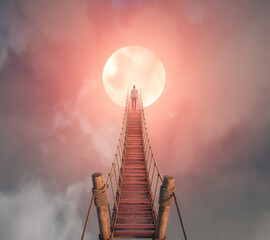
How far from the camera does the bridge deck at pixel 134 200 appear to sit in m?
2.94

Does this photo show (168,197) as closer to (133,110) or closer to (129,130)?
(129,130)

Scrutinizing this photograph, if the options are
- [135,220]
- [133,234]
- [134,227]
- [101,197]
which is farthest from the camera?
[135,220]

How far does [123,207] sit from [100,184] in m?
1.85

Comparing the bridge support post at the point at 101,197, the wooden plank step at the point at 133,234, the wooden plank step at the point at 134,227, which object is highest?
the bridge support post at the point at 101,197

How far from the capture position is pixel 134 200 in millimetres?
3639

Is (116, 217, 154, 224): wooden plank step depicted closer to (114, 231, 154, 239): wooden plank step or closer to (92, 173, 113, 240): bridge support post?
(114, 231, 154, 239): wooden plank step

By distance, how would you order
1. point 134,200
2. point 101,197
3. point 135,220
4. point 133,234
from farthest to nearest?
point 134,200, point 135,220, point 133,234, point 101,197

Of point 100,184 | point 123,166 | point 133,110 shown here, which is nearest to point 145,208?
point 123,166

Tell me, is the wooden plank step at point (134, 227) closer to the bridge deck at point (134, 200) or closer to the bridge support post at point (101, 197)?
the bridge deck at point (134, 200)

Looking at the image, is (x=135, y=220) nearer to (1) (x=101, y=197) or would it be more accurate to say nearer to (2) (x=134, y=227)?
(2) (x=134, y=227)

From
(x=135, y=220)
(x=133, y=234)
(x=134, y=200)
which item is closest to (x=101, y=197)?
(x=133, y=234)

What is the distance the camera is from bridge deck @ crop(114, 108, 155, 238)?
2.94 meters

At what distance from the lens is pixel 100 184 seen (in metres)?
2.14

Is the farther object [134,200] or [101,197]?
[134,200]
